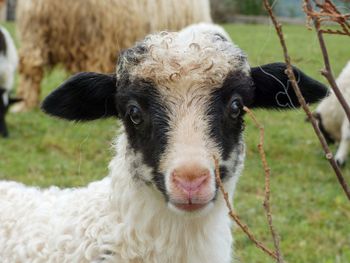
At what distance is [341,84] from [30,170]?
3411 millimetres

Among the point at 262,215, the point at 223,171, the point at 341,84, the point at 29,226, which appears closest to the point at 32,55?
the point at 341,84

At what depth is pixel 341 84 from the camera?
7668mm

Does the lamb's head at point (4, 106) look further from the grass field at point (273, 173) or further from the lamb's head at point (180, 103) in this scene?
the lamb's head at point (180, 103)

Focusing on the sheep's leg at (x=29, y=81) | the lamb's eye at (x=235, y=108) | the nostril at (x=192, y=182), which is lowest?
the sheep's leg at (x=29, y=81)

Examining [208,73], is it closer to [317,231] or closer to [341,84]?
[317,231]

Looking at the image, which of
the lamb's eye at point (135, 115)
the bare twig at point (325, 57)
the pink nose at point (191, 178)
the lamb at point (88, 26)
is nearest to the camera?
the bare twig at point (325, 57)

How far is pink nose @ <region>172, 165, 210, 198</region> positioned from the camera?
7.84 feet

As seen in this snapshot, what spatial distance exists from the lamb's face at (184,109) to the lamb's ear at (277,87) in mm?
156

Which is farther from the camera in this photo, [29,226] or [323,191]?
[323,191]

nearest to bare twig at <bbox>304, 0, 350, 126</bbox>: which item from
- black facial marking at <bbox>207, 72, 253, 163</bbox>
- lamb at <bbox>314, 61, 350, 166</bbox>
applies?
black facial marking at <bbox>207, 72, 253, 163</bbox>

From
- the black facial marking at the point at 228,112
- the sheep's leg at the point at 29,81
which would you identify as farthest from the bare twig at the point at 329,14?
the sheep's leg at the point at 29,81

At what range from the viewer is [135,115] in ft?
9.16

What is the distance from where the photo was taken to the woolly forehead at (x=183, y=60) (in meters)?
2.71

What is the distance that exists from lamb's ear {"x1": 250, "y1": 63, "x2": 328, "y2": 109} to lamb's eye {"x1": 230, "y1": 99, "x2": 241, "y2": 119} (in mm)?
275
